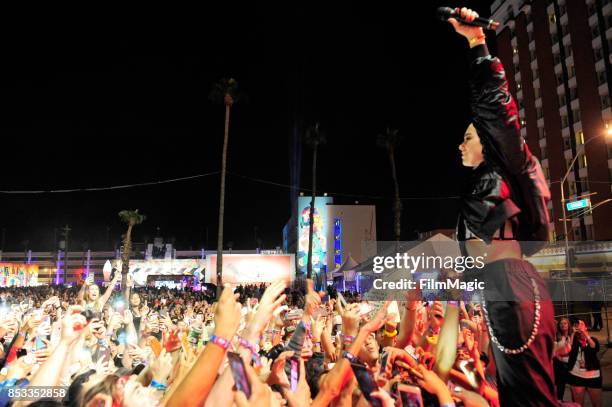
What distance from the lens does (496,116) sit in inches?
106

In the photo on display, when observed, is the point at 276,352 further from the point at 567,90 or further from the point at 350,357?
the point at 567,90

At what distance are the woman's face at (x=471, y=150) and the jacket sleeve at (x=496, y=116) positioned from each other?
217mm

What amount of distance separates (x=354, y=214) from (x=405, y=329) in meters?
66.9

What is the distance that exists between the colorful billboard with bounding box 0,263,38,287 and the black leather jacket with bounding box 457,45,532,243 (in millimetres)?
78866

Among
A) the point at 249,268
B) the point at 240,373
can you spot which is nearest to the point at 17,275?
the point at 249,268

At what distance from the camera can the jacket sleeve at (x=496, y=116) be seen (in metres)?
2.68

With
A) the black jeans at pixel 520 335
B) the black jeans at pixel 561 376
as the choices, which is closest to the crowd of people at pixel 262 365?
the black jeans at pixel 520 335

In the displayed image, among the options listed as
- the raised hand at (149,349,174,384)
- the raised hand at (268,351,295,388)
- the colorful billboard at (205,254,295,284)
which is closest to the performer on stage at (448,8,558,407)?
the raised hand at (268,351,295,388)

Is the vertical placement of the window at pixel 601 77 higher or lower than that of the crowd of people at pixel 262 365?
higher

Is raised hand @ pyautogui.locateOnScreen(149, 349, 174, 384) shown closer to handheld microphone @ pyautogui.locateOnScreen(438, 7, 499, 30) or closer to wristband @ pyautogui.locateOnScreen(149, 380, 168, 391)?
wristband @ pyautogui.locateOnScreen(149, 380, 168, 391)

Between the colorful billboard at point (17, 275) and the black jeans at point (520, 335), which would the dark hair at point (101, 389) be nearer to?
the black jeans at point (520, 335)

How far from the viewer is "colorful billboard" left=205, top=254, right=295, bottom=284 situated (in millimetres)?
45844

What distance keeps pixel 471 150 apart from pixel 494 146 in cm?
34

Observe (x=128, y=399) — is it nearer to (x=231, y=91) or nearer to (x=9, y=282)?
(x=231, y=91)
